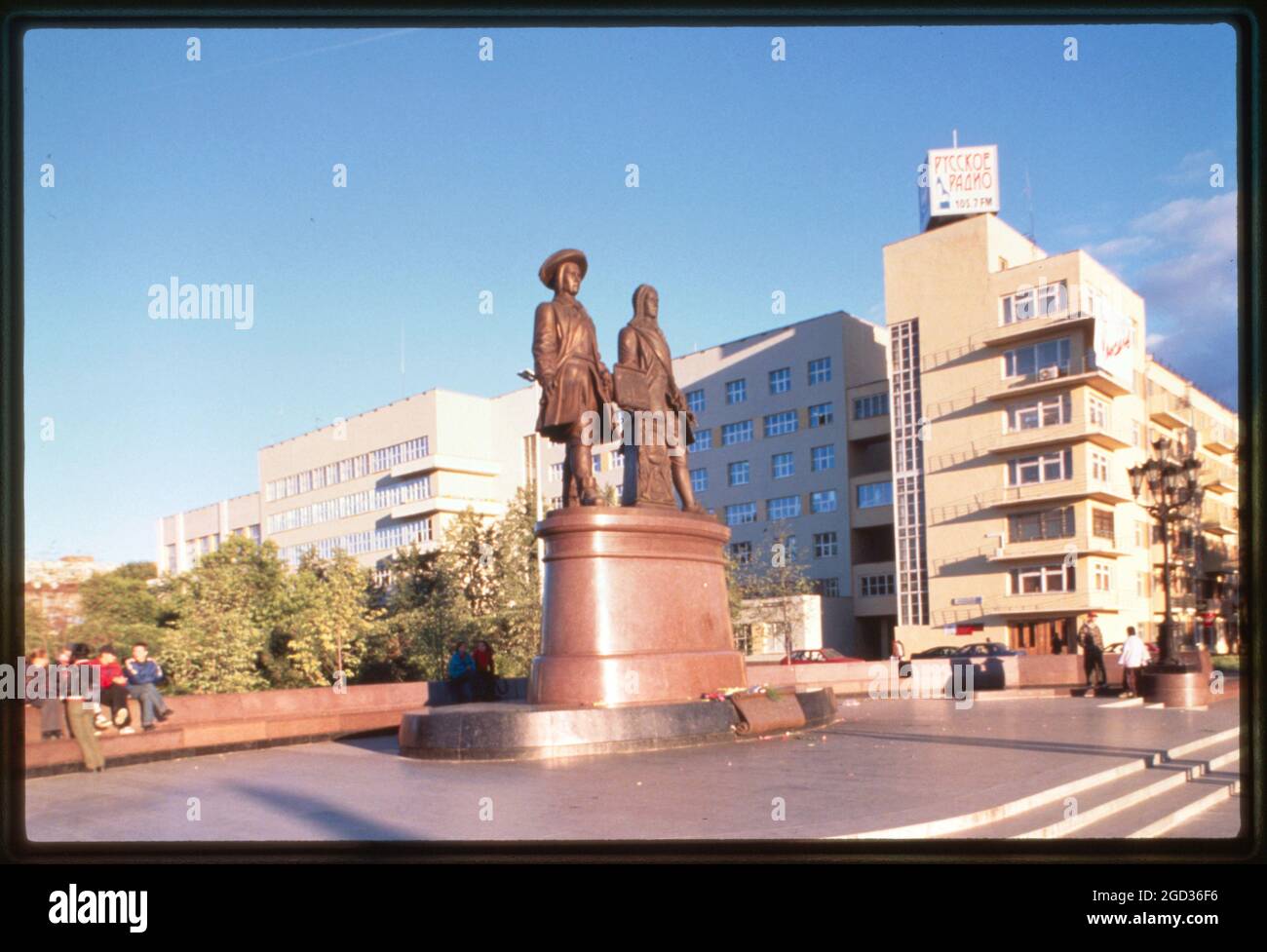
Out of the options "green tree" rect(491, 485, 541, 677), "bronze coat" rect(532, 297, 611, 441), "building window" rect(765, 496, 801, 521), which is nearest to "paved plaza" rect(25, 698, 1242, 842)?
"bronze coat" rect(532, 297, 611, 441)

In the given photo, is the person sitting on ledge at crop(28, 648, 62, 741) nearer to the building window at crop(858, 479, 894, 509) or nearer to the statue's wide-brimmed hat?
the statue's wide-brimmed hat

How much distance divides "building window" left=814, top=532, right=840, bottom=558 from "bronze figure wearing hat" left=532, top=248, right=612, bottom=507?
50120 mm

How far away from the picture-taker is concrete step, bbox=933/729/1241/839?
773 cm

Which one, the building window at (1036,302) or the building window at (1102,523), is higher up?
the building window at (1036,302)

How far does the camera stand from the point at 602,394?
14.2m

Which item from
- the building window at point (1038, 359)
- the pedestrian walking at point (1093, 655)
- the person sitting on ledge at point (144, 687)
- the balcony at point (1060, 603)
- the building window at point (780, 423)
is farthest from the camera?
the building window at point (780, 423)

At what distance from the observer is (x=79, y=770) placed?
42.1ft

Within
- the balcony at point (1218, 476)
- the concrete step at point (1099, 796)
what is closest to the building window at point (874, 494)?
the balcony at point (1218, 476)

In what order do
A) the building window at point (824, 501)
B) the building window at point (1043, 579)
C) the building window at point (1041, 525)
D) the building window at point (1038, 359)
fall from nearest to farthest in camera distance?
the building window at point (1043, 579) → the building window at point (1041, 525) → the building window at point (1038, 359) → the building window at point (824, 501)

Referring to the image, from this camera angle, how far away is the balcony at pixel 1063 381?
50.3 meters

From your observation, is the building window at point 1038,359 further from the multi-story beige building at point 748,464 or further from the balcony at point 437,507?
the balcony at point 437,507

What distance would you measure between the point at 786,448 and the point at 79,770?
5493 cm

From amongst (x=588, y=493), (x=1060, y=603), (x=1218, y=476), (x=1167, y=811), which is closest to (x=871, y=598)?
(x=1060, y=603)

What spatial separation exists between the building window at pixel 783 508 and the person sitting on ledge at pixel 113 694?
2079 inches
